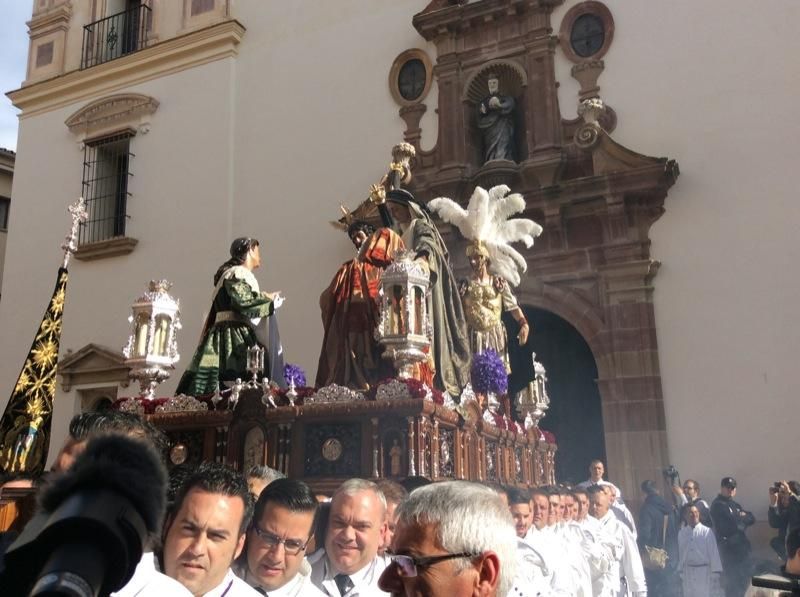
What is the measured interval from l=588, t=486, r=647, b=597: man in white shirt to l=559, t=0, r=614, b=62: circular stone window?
236 inches

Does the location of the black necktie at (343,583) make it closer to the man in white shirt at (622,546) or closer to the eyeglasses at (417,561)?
the eyeglasses at (417,561)

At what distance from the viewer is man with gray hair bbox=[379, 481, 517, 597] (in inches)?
64.9

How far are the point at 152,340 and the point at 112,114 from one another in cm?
869

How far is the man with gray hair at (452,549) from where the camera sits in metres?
1.65

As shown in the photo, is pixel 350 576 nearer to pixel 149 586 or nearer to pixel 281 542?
pixel 281 542

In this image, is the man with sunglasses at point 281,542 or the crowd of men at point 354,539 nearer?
the crowd of men at point 354,539

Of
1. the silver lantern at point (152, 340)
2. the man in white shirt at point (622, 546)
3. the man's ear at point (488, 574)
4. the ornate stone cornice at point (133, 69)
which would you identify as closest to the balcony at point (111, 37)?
the ornate stone cornice at point (133, 69)

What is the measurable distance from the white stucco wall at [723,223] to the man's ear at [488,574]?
7494 millimetres

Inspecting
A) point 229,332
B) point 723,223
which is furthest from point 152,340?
point 723,223

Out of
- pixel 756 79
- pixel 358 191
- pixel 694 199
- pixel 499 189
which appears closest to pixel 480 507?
pixel 499 189

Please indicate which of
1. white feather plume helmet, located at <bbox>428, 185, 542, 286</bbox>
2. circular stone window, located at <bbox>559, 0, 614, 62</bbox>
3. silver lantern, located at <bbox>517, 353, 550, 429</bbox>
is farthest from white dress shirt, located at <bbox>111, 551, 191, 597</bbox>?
circular stone window, located at <bbox>559, 0, 614, 62</bbox>

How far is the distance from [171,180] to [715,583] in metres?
9.79

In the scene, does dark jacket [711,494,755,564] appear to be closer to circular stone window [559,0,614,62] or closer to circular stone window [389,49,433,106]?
circular stone window [559,0,614,62]

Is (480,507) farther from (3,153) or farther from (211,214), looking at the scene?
(3,153)
